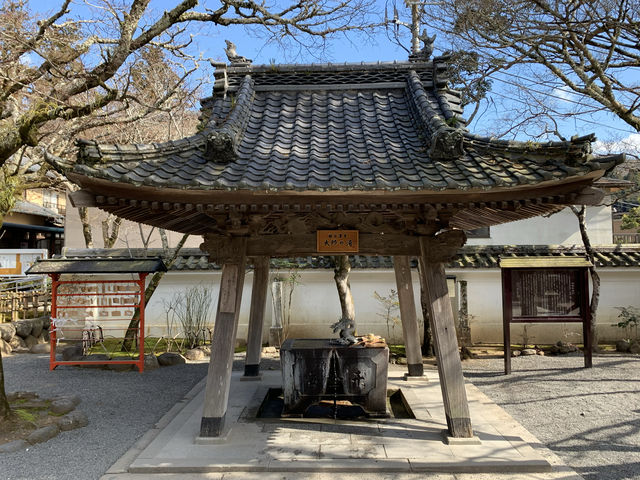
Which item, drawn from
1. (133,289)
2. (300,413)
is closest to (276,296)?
(133,289)

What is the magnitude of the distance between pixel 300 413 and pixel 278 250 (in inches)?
102

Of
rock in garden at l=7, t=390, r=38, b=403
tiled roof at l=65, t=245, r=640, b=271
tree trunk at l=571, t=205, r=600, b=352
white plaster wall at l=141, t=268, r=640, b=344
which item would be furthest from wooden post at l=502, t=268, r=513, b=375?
rock in garden at l=7, t=390, r=38, b=403

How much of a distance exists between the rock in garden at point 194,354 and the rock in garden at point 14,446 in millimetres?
5922

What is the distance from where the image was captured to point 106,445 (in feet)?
19.9

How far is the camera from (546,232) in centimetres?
1555

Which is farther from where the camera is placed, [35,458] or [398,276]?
[398,276]

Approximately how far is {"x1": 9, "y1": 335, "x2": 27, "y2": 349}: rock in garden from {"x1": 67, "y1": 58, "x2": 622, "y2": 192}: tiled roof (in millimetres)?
9570

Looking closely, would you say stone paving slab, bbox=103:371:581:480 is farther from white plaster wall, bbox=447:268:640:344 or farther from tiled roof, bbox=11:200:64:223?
tiled roof, bbox=11:200:64:223

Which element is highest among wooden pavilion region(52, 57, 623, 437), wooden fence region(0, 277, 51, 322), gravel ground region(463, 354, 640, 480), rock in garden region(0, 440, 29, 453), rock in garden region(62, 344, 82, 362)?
wooden pavilion region(52, 57, 623, 437)

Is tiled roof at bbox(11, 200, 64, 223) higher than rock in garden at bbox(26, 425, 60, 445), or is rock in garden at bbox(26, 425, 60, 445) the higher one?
tiled roof at bbox(11, 200, 64, 223)

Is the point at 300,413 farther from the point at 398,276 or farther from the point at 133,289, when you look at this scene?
the point at 133,289

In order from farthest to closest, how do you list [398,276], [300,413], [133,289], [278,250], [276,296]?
[276,296]
[133,289]
[398,276]
[300,413]
[278,250]

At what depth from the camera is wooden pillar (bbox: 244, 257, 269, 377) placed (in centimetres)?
888

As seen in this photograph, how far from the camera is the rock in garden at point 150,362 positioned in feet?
35.6
